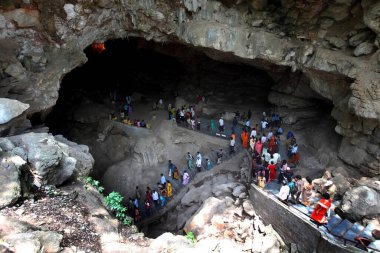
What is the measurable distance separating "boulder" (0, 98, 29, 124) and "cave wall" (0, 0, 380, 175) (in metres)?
0.71

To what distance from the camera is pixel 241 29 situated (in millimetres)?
16703

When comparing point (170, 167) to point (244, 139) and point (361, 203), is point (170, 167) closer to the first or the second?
point (244, 139)

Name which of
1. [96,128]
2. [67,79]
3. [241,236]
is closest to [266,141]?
[241,236]

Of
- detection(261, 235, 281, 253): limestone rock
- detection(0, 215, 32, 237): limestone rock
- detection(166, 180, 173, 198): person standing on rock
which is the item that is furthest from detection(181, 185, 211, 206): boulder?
detection(0, 215, 32, 237): limestone rock

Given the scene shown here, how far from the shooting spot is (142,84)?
82.1ft

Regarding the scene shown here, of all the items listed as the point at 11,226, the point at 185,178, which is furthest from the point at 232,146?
the point at 11,226

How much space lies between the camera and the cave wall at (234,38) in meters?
13.9

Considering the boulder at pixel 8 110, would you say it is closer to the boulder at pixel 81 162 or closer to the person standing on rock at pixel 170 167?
the boulder at pixel 81 162

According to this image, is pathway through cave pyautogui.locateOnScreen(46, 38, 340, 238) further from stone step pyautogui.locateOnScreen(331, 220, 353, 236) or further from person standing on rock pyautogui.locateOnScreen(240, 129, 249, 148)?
stone step pyautogui.locateOnScreen(331, 220, 353, 236)

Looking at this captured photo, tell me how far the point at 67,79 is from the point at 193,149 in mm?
11799

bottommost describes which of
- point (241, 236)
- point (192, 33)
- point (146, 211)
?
point (146, 211)

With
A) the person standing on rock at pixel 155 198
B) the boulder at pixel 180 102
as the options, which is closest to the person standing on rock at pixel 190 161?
the person standing on rock at pixel 155 198

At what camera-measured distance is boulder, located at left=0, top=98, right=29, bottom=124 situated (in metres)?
10.8

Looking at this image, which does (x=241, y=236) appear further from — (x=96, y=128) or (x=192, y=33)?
(x=96, y=128)
